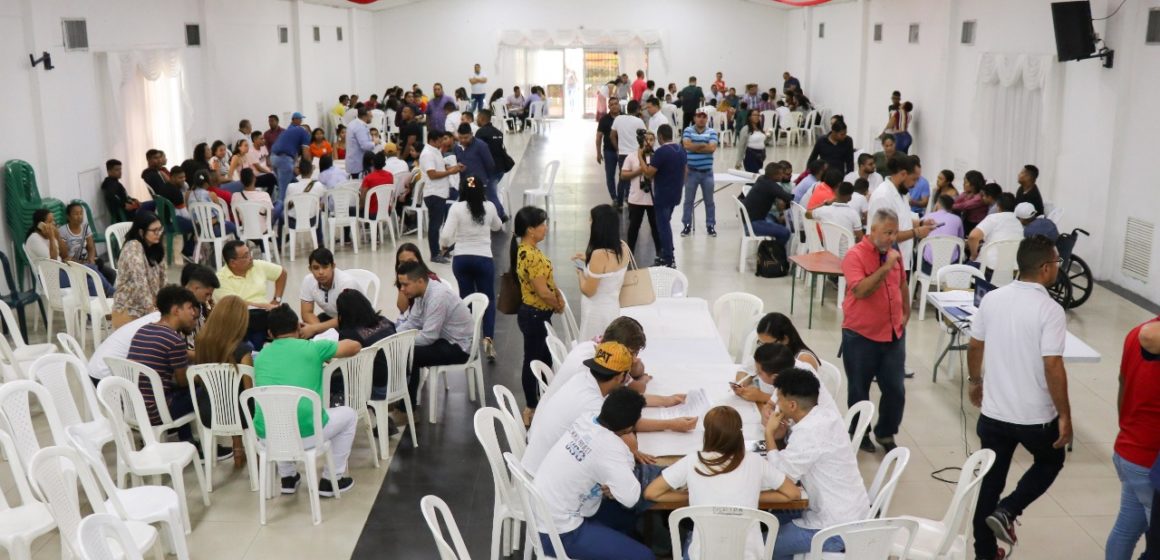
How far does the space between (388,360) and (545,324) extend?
36.8 inches

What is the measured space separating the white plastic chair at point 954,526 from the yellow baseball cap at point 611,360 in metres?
1.25

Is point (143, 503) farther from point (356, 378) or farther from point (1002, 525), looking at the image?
point (1002, 525)

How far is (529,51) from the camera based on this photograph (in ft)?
90.3

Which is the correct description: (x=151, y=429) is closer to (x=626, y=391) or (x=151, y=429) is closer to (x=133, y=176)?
(x=626, y=391)

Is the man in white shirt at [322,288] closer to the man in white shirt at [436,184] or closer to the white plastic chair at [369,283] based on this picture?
the white plastic chair at [369,283]

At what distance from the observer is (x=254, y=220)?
1021 cm

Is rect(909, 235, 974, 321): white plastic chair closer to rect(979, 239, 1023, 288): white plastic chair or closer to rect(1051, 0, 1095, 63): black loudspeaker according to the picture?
rect(979, 239, 1023, 288): white plastic chair

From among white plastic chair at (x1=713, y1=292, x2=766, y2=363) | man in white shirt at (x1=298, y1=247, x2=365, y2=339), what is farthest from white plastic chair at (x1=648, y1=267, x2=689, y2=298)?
man in white shirt at (x1=298, y1=247, x2=365, y2=339)

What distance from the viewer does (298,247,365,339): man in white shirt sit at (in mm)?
6281

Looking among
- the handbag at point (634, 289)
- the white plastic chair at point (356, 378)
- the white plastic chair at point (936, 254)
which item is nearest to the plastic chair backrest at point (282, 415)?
the white plastic chair at point (356, 378)

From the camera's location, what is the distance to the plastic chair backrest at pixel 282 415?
4.87 m

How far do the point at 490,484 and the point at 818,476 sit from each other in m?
2.14

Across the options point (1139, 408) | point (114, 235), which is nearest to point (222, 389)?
point (1139, 408)

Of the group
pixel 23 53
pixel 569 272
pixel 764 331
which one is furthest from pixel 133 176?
pixel 764 331
